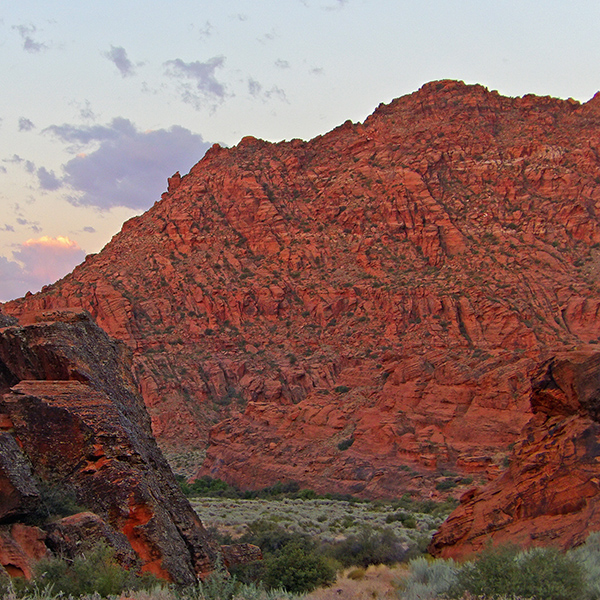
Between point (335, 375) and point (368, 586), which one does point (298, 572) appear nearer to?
point (368, 586)

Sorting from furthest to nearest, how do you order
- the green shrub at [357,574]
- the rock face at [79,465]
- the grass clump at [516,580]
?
the green shrub at [357,574], the rock face at [79,465], the grass clump at [516,580]

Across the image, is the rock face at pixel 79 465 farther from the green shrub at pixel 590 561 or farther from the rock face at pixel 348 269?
the rock face at pixel 348 269

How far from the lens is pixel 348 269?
253 ft

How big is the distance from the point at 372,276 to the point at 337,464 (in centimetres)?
3865

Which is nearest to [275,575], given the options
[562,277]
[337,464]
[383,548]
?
[383,548]

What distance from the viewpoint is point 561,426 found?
1586cm

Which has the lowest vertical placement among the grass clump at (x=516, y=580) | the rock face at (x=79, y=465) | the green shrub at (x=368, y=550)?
the green shrub at (x=368, y=550)

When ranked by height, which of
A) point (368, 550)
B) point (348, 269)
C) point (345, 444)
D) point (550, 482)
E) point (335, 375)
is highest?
point (348, 269)

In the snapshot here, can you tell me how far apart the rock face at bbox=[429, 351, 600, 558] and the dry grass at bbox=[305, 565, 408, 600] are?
58.0 inches

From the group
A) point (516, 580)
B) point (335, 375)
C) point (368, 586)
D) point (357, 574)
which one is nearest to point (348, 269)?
point (335, 375)

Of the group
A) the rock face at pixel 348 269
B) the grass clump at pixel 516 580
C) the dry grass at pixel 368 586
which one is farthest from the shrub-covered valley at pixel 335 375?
the rock face at pixel 348 269

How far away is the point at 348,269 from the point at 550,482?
62724 millimetres

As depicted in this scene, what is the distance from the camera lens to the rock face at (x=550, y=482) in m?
13.9

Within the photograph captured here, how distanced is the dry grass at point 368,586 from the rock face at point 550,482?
4.83ft
